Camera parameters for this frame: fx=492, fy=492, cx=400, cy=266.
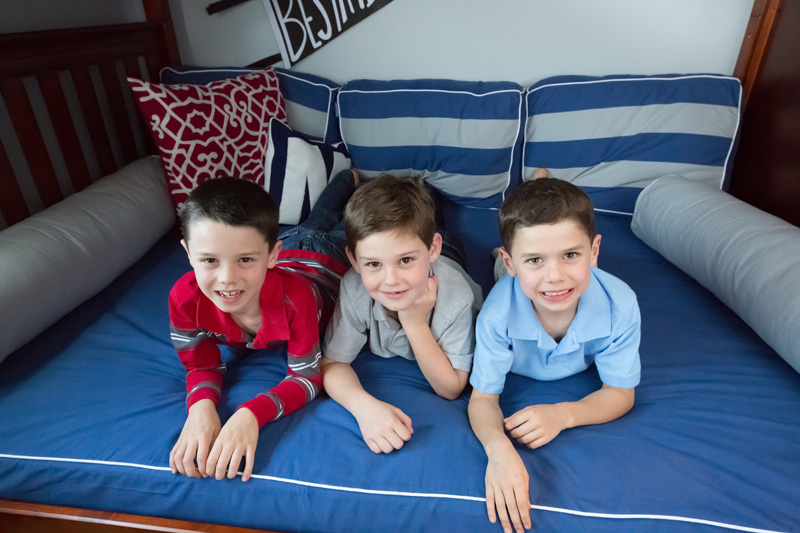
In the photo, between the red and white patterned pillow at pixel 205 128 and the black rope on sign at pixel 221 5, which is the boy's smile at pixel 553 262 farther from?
the black rope on sign at pixel 221 5

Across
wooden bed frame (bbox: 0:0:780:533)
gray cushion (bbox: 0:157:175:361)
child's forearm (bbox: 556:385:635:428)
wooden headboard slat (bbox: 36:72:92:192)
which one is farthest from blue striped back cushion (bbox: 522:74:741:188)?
wooden headboard slat (bbox: 36:72:92:192)

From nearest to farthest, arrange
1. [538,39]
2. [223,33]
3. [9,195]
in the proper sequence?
[9,195] < [538,39] < [223,33]

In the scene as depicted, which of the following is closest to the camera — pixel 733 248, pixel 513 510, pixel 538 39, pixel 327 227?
pixel 513 510

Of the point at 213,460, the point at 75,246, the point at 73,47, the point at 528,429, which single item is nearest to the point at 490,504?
the point at 528,429

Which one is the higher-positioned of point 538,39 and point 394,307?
point 538,39

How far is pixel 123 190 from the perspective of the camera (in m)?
1.42

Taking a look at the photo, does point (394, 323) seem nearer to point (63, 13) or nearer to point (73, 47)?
point (73, 47)

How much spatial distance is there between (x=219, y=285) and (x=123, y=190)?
77cm

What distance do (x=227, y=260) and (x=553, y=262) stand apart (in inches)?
22.3

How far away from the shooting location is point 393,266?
889 millimetres

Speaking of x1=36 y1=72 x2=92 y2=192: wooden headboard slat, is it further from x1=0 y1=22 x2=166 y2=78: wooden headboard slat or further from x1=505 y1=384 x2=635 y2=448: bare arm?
x1=505 y1=384 x2=635 y2=448: bare arm

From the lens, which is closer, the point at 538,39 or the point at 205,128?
the point at 205,128

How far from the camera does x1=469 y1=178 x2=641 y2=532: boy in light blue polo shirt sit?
2.74 feet

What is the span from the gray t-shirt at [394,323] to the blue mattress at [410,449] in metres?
0.07
